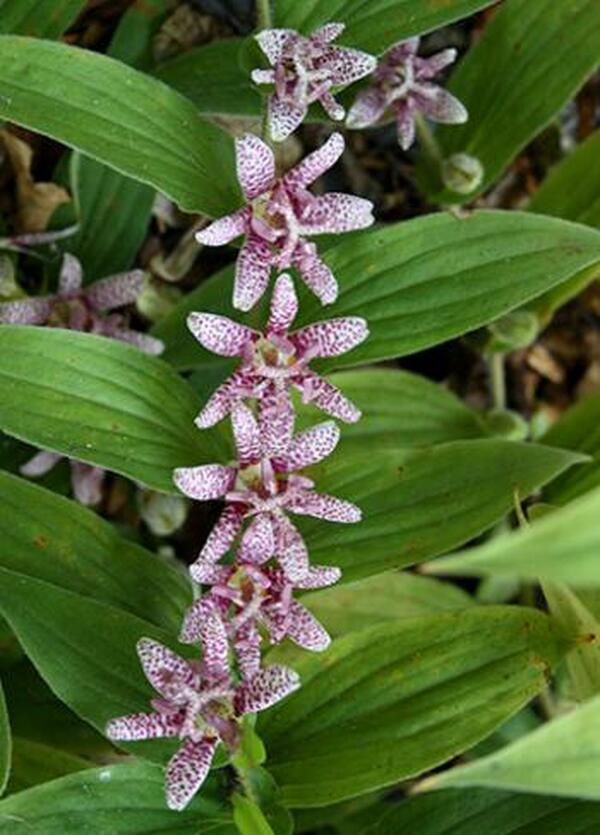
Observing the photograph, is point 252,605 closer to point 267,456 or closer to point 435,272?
point 267,456

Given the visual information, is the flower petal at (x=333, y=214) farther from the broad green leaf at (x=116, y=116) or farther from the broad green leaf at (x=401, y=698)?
the broad green leaf at (x=401, y=698)

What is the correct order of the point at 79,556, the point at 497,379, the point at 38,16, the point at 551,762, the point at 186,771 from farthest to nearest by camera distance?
1. the point at 497,379
2. the point at 38,16
3. the point at 79,556
4. the point at 186,771
5. the point at 551,762

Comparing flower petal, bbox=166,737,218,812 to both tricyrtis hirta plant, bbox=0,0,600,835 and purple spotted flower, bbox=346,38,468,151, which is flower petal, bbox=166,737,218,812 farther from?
purple spotted flower, bbox=346,38,468,151

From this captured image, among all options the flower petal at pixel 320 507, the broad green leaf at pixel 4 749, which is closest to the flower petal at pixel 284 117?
the flower petal at pixel 320 507

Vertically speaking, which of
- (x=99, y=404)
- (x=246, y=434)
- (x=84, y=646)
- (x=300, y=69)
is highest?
(x=300, y=69)

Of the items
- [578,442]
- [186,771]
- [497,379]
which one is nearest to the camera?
[186,771]

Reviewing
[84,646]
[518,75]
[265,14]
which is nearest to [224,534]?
[84,646]
